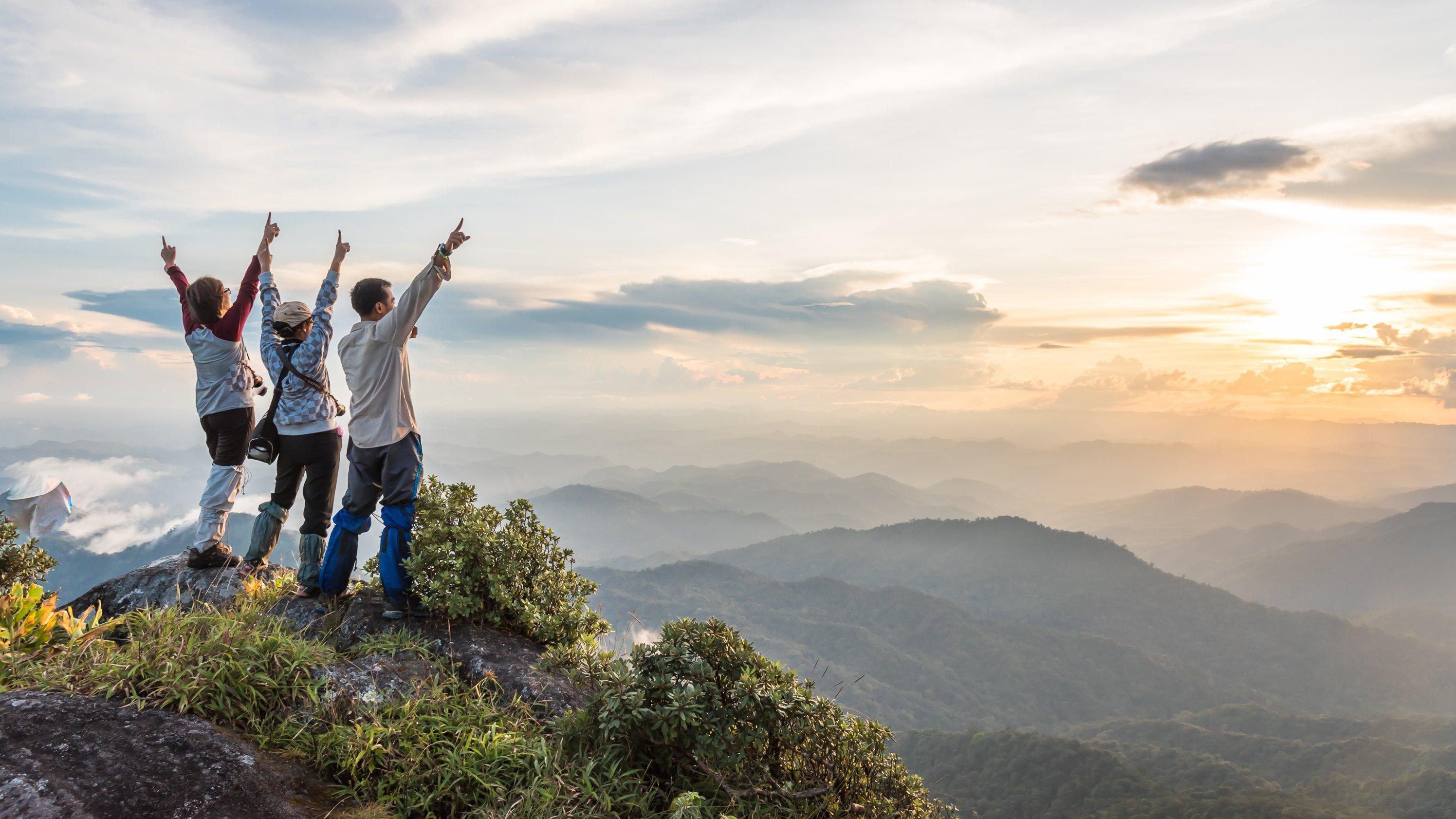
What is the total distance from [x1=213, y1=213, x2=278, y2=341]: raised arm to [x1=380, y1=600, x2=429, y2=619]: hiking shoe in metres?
3.65

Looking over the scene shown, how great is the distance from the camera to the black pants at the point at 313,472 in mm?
7195

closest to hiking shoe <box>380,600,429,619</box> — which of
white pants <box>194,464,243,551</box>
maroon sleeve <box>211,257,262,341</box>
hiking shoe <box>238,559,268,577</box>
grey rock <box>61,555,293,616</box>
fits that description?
grey rock <box>61,555,293,616</box>

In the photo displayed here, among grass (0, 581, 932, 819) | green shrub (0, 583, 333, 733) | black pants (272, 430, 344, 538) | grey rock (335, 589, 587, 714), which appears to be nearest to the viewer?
grass (0, 581, 932, 819)

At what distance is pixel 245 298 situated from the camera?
25.3 feet

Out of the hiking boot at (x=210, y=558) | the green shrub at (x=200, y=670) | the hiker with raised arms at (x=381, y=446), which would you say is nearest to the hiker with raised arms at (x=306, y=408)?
the hiker with raised arms at (x=381, y=446)

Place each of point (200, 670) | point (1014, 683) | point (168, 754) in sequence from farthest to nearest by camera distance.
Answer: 1. point (1014, 683)
2. point (200, 670)
3. point (168, 754)

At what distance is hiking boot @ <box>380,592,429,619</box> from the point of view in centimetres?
667

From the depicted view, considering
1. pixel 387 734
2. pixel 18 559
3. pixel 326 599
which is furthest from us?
pixel 18 559

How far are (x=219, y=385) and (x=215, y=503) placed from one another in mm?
1345

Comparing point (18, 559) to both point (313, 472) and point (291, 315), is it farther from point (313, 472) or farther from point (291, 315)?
point (291, 315)

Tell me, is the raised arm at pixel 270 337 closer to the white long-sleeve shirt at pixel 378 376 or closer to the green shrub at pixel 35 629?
the white long-sleeve shirt at pixel 378 376

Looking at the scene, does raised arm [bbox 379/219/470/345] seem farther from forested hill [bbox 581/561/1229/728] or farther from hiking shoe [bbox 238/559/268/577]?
forested hill [bbox 581/561/1229/728]

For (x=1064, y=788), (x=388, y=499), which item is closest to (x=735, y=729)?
(x=388, y=499)

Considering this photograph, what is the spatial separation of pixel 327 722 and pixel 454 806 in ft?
4.01
